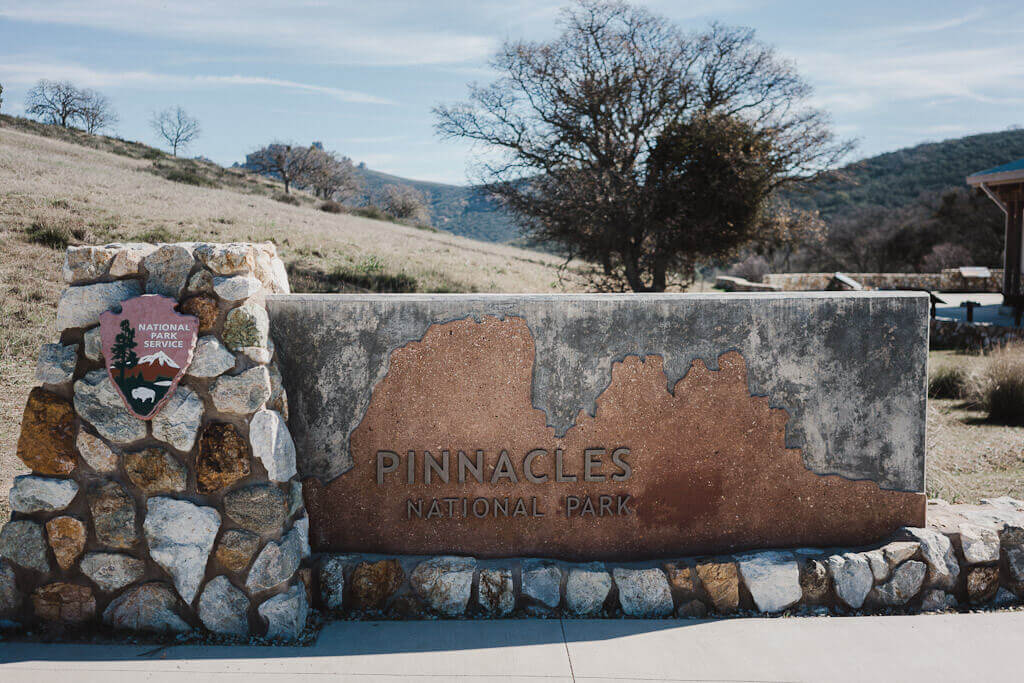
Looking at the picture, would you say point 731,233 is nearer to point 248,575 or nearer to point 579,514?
point 579,514

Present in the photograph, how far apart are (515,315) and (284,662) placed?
1882 millimetres

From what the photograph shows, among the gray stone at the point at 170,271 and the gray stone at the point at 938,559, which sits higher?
the gray stone at the point at 170,271

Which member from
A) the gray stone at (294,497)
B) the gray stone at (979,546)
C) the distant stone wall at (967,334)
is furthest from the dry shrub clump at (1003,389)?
the gray stone at (294,497)

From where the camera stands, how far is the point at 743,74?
51.8ft

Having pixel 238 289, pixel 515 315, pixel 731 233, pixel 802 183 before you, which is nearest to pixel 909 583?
pixel 515 315

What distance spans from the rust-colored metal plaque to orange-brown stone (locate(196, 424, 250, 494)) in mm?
460

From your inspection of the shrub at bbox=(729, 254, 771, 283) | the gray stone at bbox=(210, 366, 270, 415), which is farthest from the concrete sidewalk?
the shrub at bbox=(729, 254, 771, 283)

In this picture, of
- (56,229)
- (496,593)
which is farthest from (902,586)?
(56,229)

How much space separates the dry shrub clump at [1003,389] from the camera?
8.18 metres

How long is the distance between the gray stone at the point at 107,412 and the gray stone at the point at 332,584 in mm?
1079

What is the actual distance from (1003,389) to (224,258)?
8.74 m

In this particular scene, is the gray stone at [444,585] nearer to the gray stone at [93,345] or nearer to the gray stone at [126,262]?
the gray stone at [93,345]

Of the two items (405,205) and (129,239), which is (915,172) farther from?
(129,239)

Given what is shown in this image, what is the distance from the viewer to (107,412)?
3.25 meters
